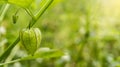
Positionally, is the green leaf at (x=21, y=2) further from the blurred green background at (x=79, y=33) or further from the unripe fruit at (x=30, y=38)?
the blurred green background at (x=79, y=33)

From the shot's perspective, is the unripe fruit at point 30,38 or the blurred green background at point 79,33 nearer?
the unripe fruit at point 30,38

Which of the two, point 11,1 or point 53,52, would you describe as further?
point 53,52

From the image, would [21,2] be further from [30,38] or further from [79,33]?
[79,33]

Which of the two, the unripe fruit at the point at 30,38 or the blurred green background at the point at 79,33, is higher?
the unripe fruit at the point at 30,38

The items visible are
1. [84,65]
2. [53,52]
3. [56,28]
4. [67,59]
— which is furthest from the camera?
[56,28]

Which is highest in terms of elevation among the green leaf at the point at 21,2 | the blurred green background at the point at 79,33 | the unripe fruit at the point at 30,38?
the green leaf at the point at 21,2

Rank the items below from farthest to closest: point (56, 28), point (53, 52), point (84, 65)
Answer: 1. point (56, 28)
2. point (84, 65)
3. point (53, 52)

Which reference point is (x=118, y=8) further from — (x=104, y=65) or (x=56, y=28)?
(x=104, y=65)

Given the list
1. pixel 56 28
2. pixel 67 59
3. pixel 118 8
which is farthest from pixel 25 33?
pixel 56 28

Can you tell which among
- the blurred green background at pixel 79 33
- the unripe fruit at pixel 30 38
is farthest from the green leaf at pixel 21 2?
the blurred green background at pixel 79 33
